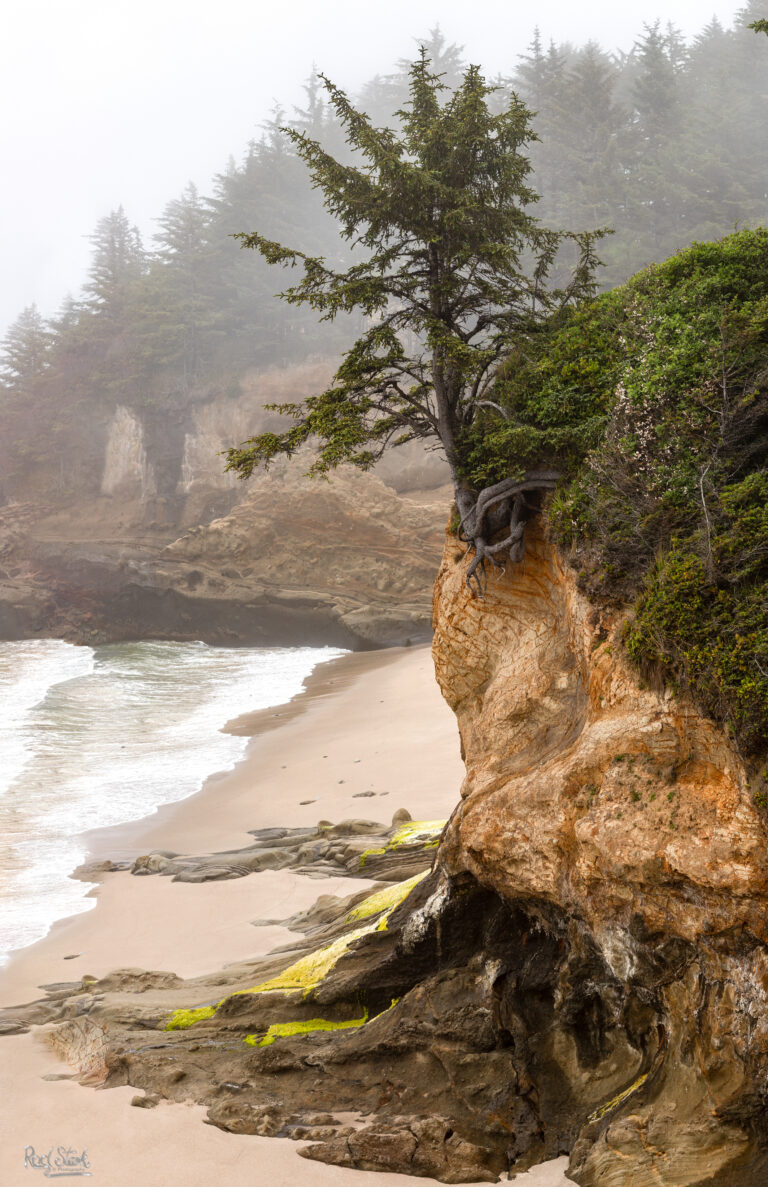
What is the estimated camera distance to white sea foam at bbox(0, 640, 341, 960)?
12.1 m

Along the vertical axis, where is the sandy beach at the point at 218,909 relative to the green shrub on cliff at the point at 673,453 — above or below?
below

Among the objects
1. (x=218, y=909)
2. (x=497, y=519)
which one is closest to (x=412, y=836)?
(x=218, y=909)

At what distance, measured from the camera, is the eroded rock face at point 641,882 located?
4.47 metres

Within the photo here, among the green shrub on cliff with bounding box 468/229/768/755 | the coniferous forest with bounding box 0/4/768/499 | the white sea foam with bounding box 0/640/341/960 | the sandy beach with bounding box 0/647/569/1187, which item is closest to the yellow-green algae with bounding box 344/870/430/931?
the sandy beach with bounding box 0/647/569/1187

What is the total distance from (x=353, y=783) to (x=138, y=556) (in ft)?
88.3

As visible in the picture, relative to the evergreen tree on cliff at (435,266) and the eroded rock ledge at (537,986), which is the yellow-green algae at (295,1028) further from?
the evergreen tree on cliff at (435,266)

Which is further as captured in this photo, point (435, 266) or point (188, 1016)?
point (435, 266)

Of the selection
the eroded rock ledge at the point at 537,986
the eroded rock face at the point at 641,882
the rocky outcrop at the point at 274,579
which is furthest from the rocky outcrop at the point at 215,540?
the eroded rock face at the point at 641,882

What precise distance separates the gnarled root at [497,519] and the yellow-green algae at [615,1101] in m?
4.33

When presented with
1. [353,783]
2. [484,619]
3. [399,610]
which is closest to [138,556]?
[399,610]

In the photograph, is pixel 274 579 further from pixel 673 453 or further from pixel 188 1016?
pixel 673 453

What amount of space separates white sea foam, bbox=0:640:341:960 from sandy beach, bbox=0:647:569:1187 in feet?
2.11

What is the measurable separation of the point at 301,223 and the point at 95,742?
1634 inches

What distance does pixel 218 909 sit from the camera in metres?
→ 10.5
